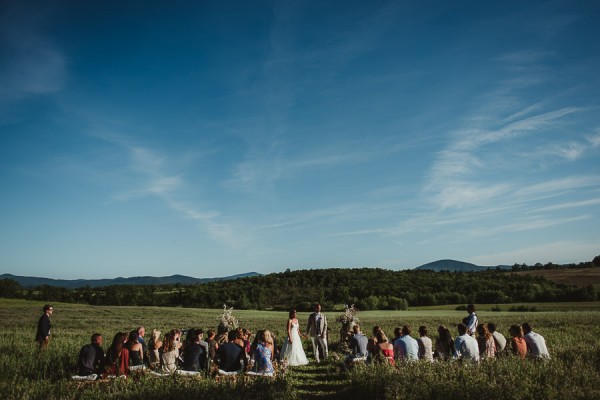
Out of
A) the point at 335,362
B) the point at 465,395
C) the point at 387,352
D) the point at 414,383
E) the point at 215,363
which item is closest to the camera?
the point at 465,395

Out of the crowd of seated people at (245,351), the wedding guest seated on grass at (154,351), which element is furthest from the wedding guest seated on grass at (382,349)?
the wedding guest seated on grass at (154,351)

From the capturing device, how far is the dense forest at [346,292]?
73.2 meters

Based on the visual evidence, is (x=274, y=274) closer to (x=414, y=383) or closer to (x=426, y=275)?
(x=426, y=275)

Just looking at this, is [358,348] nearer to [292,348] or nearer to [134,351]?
[292,348]

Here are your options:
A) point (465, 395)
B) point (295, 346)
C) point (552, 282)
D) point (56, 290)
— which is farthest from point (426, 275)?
point (465, 395)

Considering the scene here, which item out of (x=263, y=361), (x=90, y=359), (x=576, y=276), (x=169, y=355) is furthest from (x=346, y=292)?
(x=90, y=359)

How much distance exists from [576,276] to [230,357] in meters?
89.0

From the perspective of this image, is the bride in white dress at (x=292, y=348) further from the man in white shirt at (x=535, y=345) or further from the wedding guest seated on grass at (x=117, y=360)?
the man in white shirt at (x=535, y=345)

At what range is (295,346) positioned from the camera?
14836mm

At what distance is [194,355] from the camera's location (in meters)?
11.3

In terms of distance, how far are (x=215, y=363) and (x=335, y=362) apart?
16.1 feet

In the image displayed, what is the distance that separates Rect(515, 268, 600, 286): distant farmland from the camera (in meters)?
71.6

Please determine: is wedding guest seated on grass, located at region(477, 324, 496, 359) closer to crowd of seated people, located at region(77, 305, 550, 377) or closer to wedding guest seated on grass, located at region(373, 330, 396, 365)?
crowd of seated people, located at region(77, 305, 550, 377)

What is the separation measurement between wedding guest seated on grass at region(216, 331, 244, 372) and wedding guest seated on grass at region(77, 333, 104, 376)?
3.15 m
